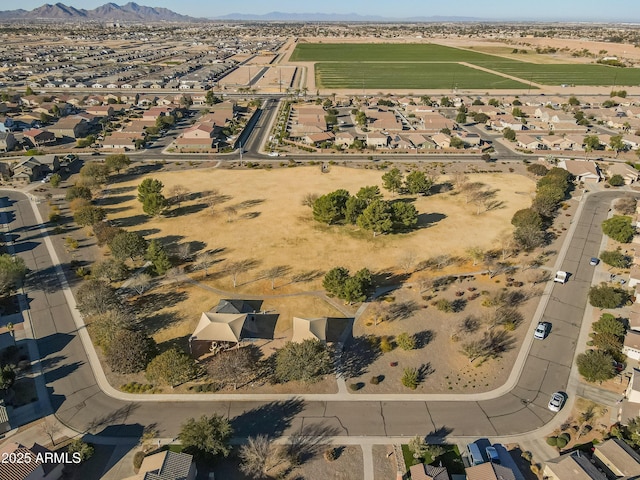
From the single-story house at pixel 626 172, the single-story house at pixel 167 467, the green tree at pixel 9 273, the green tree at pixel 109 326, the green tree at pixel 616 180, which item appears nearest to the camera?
the single-story house at pixel 167 467

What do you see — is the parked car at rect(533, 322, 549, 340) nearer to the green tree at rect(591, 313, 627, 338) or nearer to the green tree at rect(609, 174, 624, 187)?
the green tree at rect(591, 313, 627, 338)

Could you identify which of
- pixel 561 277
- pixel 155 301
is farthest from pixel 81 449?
pixel 561 277

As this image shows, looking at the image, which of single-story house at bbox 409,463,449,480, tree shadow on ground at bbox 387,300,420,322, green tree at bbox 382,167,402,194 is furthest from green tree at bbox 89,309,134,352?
green tree at bbox 382,167,402,194

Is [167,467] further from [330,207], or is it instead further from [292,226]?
[330,207]

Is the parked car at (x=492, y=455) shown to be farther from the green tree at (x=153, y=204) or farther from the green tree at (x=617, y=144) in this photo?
the green tree at (x=617, y=144)

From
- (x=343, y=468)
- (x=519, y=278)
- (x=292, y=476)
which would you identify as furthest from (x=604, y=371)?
(x=292, y=476)

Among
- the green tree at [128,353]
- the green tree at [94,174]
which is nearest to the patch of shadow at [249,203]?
the green tree at [94,174]
